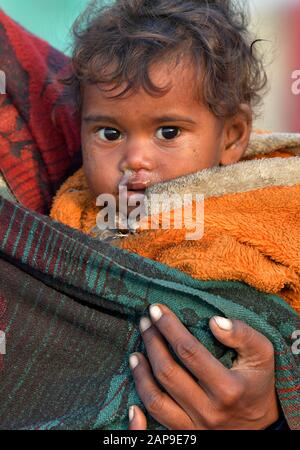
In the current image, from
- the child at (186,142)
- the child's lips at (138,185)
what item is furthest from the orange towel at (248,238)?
the child's lips at (138,185)

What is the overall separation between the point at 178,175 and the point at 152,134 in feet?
0.42

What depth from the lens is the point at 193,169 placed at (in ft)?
5.41

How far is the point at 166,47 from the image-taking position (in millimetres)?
1642

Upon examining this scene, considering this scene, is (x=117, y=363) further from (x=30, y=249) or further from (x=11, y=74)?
(x=11, y=74)

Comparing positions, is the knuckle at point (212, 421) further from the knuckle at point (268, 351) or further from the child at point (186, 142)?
the child at point (186, 142)

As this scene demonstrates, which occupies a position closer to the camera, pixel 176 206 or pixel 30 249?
pixel 30 249

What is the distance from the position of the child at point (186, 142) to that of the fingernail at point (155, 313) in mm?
129

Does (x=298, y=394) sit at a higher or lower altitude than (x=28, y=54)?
lower

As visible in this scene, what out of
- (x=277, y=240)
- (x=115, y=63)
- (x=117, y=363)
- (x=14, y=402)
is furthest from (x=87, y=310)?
(x=115, y=63)

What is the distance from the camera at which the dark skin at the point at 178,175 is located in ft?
4.29

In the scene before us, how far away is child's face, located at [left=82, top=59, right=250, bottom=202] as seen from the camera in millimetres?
1609

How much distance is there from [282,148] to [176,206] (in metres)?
0.50

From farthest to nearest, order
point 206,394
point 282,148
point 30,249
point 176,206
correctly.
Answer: point 282,148 → point 176,206 → point 30,249 → point 206,394

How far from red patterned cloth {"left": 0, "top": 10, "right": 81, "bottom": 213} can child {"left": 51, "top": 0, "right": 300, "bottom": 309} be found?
0.09 meters
